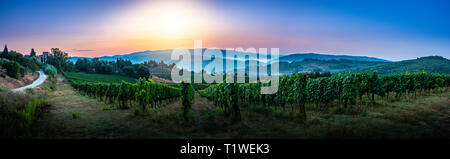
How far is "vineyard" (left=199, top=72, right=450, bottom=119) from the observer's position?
11.7m

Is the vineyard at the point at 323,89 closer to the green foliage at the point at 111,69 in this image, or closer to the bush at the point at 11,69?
the bush at the point at 11,69

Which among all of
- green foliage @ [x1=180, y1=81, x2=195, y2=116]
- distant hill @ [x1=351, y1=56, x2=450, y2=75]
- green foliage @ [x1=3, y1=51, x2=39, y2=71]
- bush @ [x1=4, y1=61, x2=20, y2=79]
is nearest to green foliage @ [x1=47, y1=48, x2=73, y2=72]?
green foliage @ [x1=3, y1=51, x2=39, y2=71]

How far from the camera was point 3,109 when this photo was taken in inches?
300

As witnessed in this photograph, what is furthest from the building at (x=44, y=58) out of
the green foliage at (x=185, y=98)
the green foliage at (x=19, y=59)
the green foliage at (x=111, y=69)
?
the green foliage at (x=185, y=98)

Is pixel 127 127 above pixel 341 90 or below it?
below

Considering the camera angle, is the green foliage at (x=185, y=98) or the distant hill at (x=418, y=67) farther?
the distant hill at (x=418, y=67)

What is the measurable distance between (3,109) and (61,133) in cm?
274

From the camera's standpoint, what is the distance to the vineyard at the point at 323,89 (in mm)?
11713

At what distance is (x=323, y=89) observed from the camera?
16.9 meters

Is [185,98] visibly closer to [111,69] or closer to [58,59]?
[111,69]

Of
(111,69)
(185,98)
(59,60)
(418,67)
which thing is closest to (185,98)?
(185,98)

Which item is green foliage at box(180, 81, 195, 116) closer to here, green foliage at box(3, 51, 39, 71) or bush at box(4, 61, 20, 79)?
bush at box(4, 61, 20, 79)
